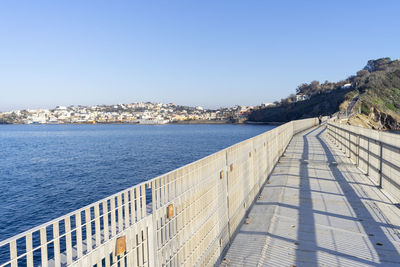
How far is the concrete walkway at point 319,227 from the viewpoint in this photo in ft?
16.3

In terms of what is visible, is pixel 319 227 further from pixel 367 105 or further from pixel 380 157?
pixel 367 105

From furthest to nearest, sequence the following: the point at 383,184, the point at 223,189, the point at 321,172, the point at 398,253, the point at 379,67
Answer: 1. the point at 379,67
2. the point at 321,172
3. the point at 383,184
4. the point at 223,189
5. the point at 398,253

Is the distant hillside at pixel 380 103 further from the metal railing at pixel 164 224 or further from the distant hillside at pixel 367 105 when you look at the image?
the metal railing at pixel 164 224

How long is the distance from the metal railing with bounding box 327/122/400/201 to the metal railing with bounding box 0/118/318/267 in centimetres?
416

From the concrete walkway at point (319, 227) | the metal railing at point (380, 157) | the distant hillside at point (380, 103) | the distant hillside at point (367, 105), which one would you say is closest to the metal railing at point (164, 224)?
the concrete walkway at point (319, 227)

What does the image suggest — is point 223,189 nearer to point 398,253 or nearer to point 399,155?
point 398,253

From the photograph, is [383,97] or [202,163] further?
[383,97]

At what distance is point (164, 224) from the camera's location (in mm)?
3547

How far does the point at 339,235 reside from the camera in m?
5.79

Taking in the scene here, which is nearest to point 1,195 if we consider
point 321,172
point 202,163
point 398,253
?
point 321,172

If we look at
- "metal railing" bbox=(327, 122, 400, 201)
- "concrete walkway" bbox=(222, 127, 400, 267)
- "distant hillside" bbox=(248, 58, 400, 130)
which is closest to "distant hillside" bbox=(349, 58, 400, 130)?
"distant hillside" bbox=(248, 58, 400, 130)

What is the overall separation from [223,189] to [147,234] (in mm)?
2533

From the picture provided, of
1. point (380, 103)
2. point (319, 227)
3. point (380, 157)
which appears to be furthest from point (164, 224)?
point (380, 103)

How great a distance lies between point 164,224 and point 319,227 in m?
3.94
